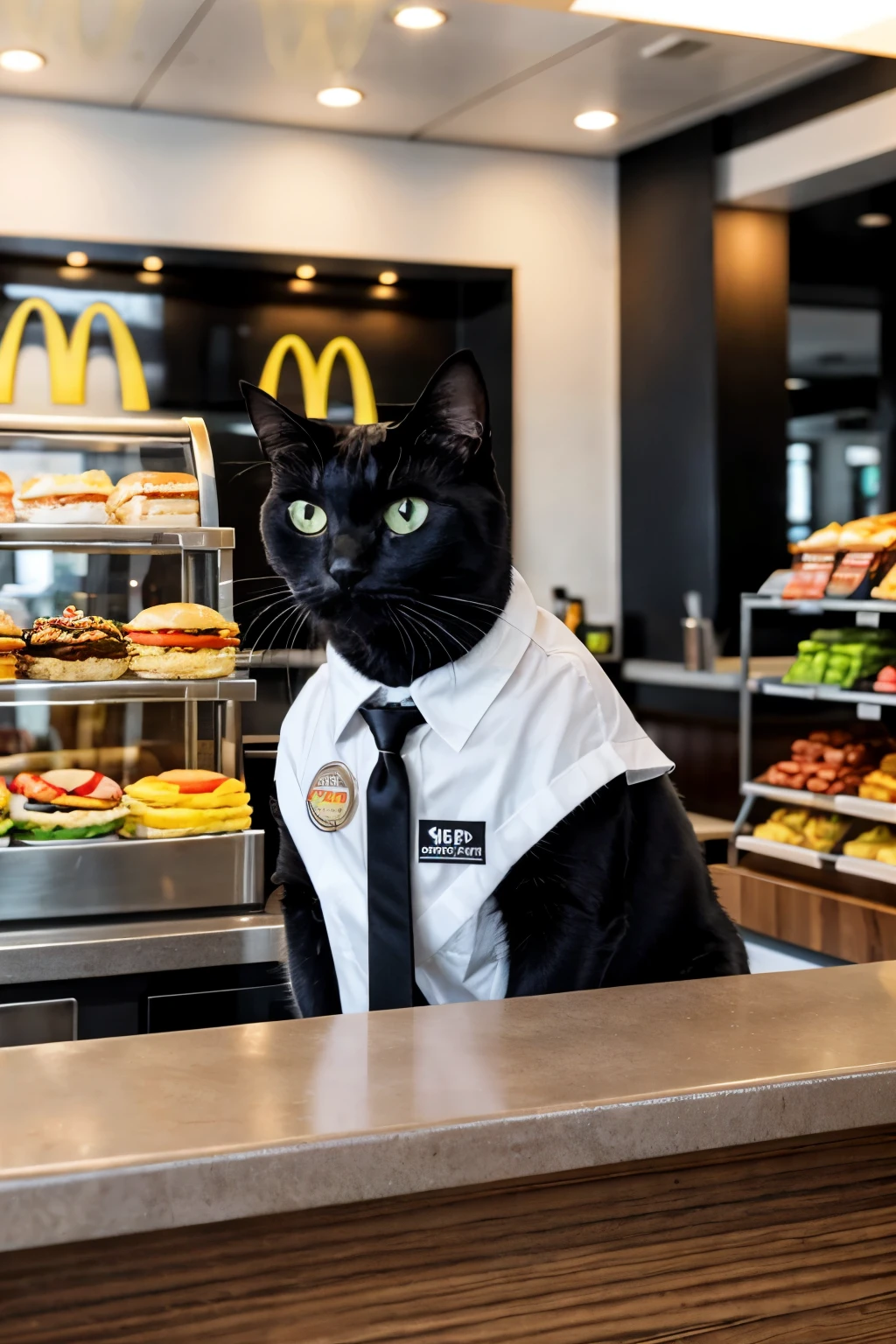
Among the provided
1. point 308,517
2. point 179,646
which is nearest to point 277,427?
point 308,517

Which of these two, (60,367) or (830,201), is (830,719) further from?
(60,367)

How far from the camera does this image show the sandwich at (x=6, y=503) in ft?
7.49

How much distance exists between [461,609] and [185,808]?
1.22 meters

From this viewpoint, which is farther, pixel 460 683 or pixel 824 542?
pixel 824 542

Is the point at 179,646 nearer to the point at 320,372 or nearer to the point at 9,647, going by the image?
the point at 9,647

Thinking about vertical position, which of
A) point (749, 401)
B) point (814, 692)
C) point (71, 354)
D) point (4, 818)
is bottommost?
point (4, 818)

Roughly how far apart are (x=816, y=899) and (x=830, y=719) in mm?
662

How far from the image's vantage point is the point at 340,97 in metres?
4.56

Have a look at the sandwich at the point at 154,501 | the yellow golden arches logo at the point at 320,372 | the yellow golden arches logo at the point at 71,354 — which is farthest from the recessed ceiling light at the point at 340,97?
the sandwich at the point at 154,501

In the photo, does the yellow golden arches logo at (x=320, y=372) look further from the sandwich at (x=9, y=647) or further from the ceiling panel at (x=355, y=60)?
the sandwich at (x=9, y=647)

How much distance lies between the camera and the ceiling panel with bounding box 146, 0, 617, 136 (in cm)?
390

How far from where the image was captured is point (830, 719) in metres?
4.34

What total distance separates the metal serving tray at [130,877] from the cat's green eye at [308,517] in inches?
45.5

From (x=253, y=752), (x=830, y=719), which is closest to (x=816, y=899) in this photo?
(x=830, y=719)
